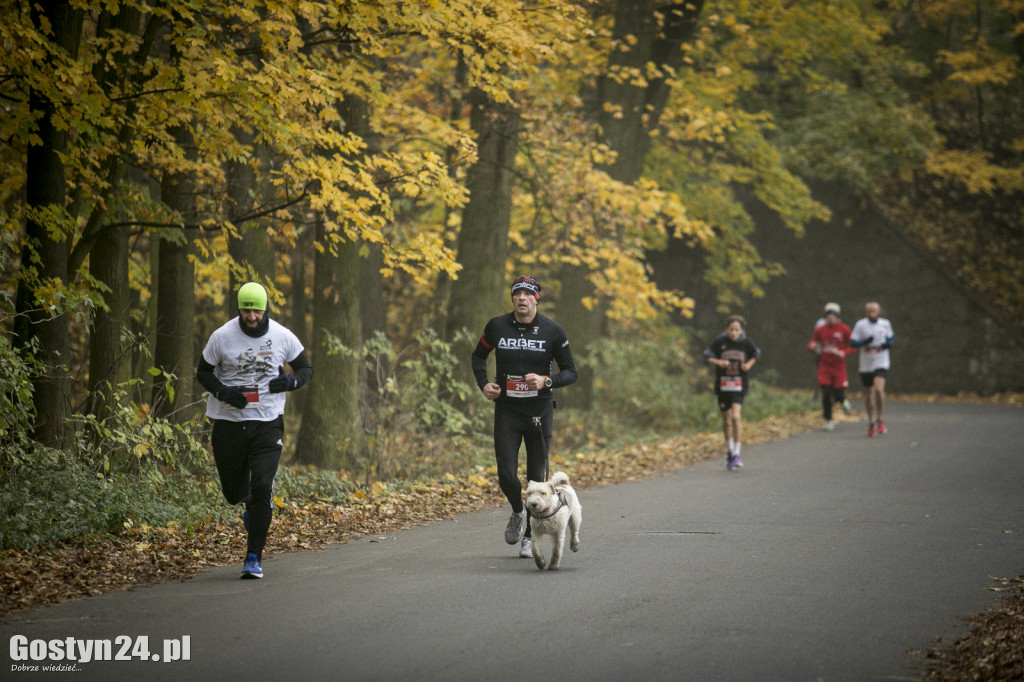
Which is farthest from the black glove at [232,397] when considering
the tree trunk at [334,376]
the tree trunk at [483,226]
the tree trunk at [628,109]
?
the tree trunk at [628,109]

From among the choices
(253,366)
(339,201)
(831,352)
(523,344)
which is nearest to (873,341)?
(831,352)

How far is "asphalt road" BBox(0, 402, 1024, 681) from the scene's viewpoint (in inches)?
221

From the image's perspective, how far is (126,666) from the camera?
562cm

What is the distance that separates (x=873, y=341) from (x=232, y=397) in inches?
579

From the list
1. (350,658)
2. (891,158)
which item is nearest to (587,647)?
(350,658)

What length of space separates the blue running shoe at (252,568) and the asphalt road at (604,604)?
108 millimetres

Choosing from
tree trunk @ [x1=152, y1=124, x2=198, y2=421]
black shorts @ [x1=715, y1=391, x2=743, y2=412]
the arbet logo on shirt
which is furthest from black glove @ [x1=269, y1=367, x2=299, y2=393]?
black shorts @ [x1=715, y1=391, x2=743, y2=412]

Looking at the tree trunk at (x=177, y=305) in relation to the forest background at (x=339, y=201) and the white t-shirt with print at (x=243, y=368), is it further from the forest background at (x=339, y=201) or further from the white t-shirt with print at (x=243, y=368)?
the white t-shirt with print at (x=243, y=368)

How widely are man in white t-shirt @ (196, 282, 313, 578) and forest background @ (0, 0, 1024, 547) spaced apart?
189 cm

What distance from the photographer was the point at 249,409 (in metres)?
7.75

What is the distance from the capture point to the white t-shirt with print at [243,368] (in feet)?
25.4

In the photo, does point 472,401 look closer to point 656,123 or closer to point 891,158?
point 656,123

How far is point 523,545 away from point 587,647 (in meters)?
2.92

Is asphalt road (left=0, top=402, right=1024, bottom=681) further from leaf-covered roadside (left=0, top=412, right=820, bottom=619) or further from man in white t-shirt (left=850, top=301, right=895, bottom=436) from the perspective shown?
man in white t-shirt (left=850, top=301, right=895, bottom=436)
